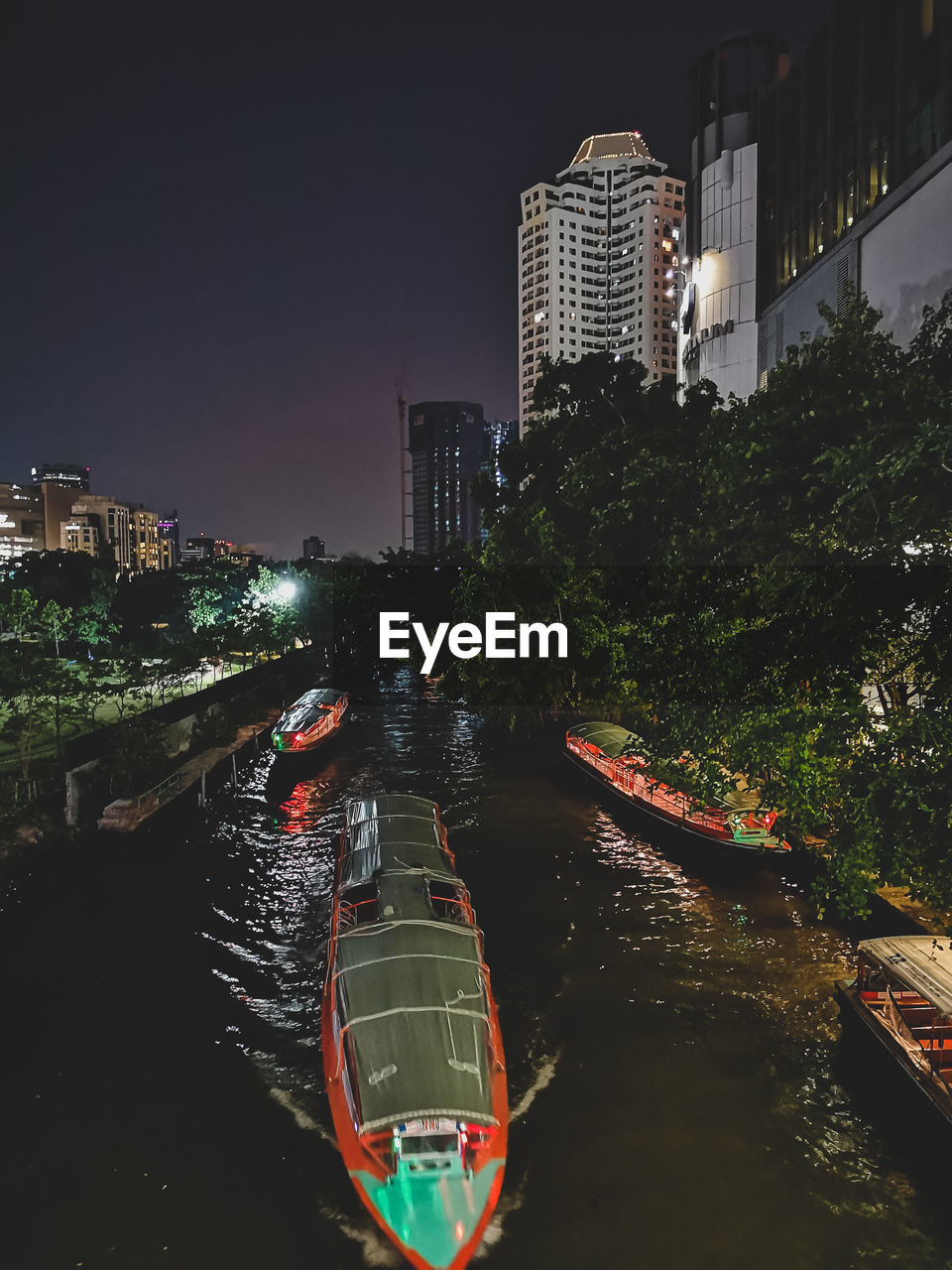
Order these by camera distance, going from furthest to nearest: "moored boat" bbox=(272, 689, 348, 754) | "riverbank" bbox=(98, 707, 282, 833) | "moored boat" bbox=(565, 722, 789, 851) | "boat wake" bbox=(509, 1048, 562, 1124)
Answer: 1. "moored boat" bbox=(272, 689, 348, 754)
2. "riverbank" bbox=(98, 707, 282, 833)
3. "moored boat" bbox=(565, 722, 789, 851)
4. "boat wake" bbox=(509, 1048, 562, 1124)

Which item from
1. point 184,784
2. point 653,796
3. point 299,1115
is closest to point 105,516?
point 184,784

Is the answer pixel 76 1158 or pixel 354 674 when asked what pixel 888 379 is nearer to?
pixel 76 1158

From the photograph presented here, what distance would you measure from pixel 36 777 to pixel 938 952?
22237mm

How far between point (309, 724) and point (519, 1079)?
21.9m

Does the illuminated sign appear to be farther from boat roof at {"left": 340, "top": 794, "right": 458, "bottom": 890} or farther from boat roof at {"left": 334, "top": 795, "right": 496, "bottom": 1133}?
boat roof at {"left": 334, "top": 795, "right": 496, "bottom": 1133}

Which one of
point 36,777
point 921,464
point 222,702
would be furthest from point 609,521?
point 222,702

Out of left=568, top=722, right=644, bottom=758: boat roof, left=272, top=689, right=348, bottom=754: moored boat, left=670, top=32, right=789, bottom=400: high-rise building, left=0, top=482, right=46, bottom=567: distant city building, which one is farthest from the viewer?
left=0, top=482, right=46, bottom=567: distant city building

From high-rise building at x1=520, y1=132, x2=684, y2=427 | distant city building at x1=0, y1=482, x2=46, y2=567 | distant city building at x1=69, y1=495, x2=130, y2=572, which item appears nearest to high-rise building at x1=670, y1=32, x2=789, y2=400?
high-rise building at x1=520, y1=132, x2=684, y2=427

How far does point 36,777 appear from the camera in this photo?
72.5 feet

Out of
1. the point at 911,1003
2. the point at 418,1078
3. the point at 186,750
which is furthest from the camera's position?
the point at 186,750

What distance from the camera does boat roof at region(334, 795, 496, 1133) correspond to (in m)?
9.55

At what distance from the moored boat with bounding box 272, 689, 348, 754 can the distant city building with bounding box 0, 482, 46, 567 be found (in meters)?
149

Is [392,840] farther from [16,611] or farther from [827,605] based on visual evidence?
[16,611]

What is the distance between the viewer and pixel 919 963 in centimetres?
1071
